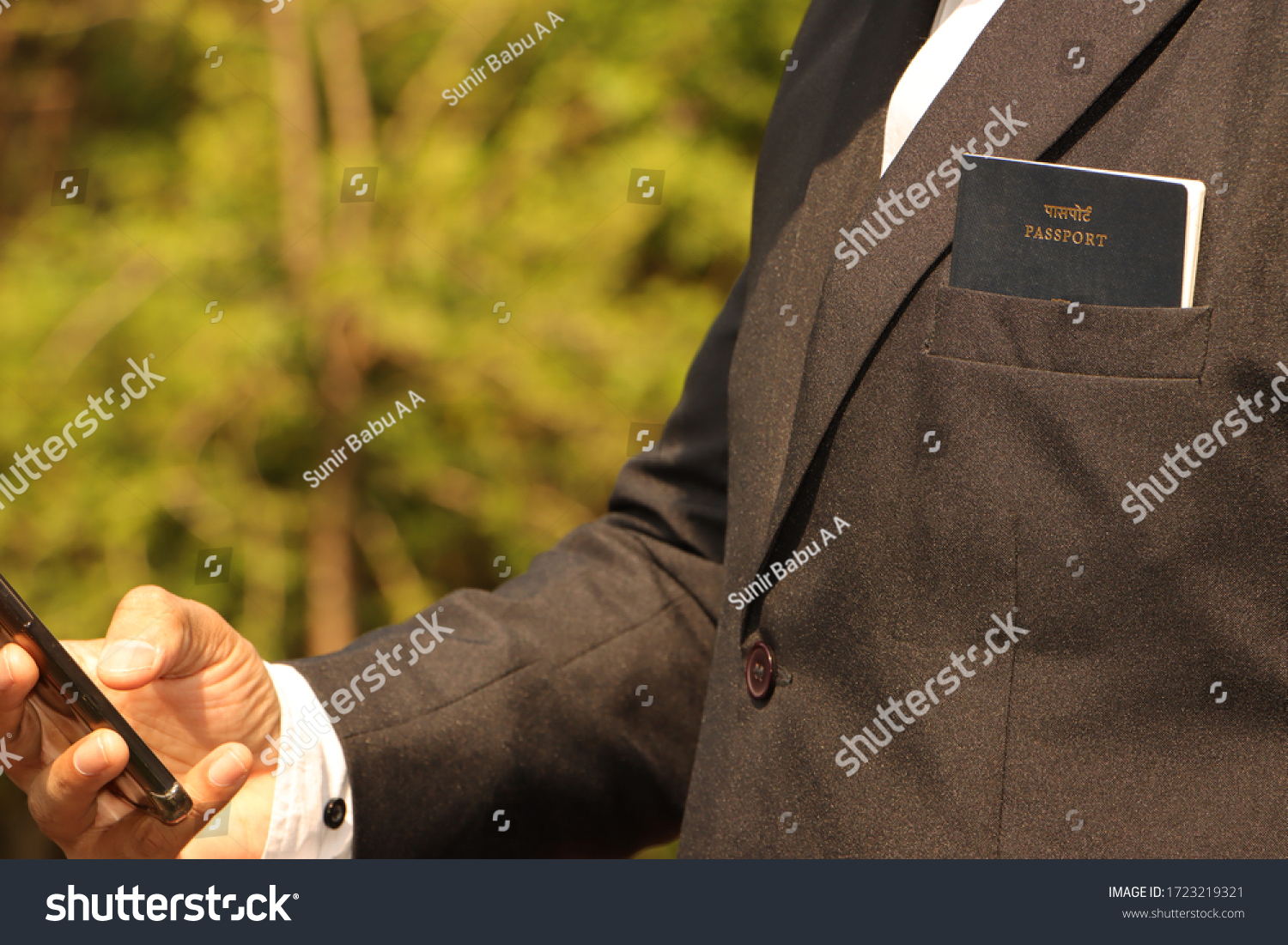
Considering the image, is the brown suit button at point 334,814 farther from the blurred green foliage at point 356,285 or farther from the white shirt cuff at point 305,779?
the blurred green foliage at point 356,285

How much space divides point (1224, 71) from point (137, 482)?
7.67ft

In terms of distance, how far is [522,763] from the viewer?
1147mm

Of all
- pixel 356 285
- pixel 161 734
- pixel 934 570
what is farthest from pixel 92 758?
pixel 356 285

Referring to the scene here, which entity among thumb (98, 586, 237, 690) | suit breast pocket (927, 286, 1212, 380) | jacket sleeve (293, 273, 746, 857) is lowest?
jacket sleeve (293, 273, 746, 857)

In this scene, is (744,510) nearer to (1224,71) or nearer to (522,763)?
(522,763)

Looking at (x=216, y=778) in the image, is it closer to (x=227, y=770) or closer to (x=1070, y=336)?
(x=227, y=770)

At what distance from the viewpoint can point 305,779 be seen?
3.43ft

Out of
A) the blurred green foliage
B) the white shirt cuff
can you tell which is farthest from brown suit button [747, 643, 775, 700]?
the blurred green foliage

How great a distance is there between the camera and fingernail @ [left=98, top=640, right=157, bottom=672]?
0.89 meters

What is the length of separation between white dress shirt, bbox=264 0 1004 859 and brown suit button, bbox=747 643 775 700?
1.39 feet


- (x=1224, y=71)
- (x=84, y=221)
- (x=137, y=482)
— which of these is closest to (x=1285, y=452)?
(x=1224, y=71)

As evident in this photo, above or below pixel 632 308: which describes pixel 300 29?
above

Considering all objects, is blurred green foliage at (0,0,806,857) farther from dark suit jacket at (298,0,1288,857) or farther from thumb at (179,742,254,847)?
thumb at (179,742,254,847)

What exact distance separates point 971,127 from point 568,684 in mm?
687
